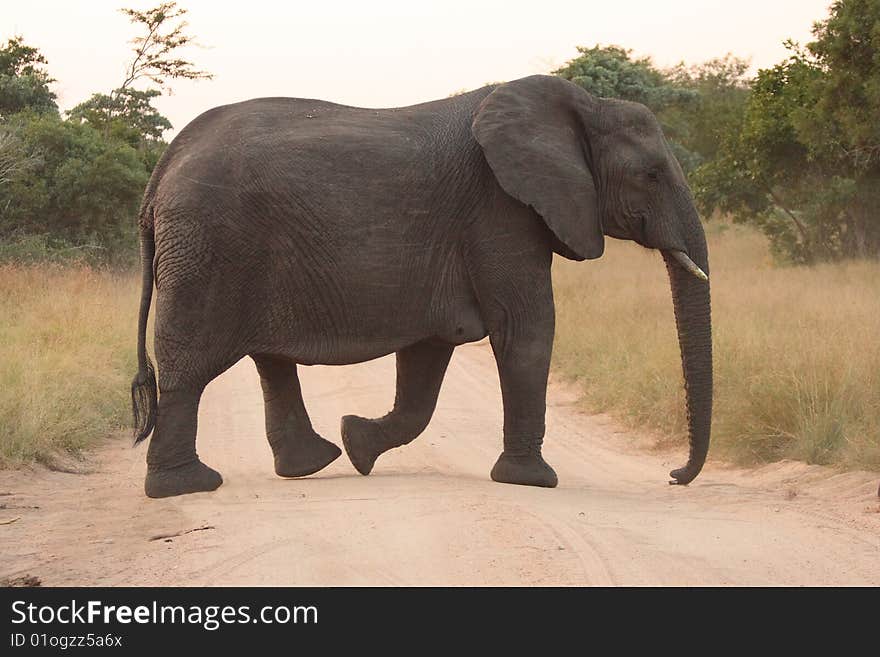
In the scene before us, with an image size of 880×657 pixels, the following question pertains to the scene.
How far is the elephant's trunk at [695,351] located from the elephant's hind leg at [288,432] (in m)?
2.12

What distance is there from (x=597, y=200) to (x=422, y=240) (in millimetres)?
1145

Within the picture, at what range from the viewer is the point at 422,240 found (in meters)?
7.14

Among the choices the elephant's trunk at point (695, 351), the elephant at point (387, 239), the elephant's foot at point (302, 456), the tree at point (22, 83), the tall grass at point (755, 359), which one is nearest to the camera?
the elephant at point (387, 239)

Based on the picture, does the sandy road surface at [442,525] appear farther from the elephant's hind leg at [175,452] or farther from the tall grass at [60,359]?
the tall grass at [60,359]

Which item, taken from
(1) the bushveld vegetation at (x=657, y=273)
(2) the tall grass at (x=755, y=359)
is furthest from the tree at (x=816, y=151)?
(2) the tall grass at (x=755, y=359)

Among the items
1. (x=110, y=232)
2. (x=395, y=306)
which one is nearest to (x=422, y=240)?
(x=395, y=306)

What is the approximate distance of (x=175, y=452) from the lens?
277 inches

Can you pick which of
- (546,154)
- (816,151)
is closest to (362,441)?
(546,154)

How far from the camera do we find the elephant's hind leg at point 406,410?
779 cm

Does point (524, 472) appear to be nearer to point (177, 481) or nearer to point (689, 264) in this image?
point (689, 264)

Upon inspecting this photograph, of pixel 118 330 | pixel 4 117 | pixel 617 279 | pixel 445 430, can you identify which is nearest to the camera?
pixel 445 430

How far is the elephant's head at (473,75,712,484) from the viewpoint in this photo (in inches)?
284

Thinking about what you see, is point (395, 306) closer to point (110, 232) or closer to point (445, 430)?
point (445, 430)
